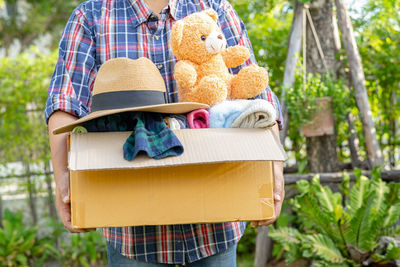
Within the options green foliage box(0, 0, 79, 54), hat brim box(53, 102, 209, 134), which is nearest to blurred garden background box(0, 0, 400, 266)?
hat brim box(53, 102, 209, 134)

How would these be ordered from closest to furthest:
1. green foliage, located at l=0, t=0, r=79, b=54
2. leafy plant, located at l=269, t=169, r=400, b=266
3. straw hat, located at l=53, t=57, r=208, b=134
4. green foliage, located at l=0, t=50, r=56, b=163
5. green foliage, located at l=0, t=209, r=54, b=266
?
straw hat, located at l=53, t=57, r=208, b=134 < leafy plant, located at l=269, t=169, r=400, b=266 < green foliage, located at l=0, t=209, r=54, b=266 < green foliage, located at l=0, t=50, r=56, b=163 < green foliage, located at l=0, t=0, r=79, b=54

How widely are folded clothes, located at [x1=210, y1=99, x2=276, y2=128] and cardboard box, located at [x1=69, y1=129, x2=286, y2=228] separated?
2 centimetres

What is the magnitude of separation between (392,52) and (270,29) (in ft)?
3.35

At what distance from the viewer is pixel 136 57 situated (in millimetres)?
1455

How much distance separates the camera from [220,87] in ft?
4.23

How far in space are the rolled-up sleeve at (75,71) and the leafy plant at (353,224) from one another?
1.93 meters

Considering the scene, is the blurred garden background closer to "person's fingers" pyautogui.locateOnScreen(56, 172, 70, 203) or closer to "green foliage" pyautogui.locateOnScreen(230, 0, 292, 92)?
"green foliage" pyautogui.locateOnScreen(230, 0, 292, 92)

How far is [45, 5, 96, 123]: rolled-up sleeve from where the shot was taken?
1.37m

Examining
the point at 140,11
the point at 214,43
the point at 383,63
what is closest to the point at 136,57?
the point at 140,11

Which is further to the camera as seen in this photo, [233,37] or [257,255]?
[257,255]

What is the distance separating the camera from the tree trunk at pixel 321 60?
11.1 ft

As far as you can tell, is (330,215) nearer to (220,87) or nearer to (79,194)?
(220,87)

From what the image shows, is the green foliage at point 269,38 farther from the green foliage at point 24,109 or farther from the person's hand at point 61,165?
the person's hand at point 61,165

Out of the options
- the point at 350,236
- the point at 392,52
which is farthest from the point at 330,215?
the point at 392,52
